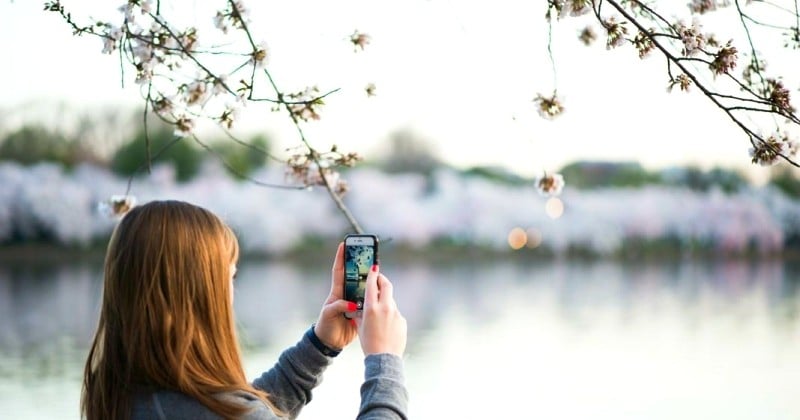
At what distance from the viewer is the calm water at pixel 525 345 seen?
15.5 ft

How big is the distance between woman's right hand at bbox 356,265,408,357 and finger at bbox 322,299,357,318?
0.10 metres

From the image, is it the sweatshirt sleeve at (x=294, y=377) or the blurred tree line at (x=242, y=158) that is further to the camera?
the blurred tree line at (x=242, y=158)

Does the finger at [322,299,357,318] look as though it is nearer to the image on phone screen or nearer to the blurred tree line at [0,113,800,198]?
the image on phone screen

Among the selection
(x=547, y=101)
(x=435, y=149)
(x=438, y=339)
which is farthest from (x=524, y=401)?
(x=435, y=149)

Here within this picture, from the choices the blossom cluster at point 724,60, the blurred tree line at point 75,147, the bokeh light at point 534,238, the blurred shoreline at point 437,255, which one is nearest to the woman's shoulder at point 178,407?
the blossom cluster at point 724,60

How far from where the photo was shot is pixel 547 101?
1.80m

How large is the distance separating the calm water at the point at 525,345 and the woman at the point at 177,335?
3548mm

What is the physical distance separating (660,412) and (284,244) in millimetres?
5630

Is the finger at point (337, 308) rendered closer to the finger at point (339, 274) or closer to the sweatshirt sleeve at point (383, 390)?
the finger at point (339, 274)

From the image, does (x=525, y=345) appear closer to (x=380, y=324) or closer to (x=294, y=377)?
(x=294, y=377)

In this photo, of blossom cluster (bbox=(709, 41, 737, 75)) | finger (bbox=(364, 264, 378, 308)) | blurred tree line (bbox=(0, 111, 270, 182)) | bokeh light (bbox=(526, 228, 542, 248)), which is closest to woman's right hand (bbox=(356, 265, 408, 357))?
finger (bbox=(364, 264, 378, 308))

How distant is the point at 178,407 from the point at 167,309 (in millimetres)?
93

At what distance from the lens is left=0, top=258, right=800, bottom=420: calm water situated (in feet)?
15.5

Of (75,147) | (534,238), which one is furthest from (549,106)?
(534,238)
